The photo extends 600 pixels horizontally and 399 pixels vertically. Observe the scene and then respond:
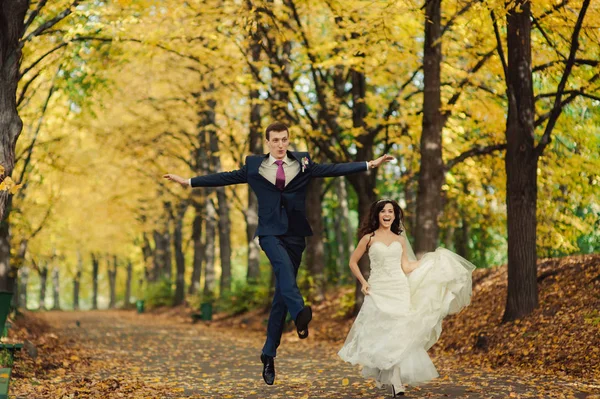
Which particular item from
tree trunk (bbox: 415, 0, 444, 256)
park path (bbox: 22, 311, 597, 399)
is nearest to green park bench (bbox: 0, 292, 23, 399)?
park path (bbox: 22, 311, 597, 399)

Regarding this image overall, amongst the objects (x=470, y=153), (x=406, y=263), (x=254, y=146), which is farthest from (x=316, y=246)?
(x=406, y=263)

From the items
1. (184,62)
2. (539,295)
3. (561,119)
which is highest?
(184,62)

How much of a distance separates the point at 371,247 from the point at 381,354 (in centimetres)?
120

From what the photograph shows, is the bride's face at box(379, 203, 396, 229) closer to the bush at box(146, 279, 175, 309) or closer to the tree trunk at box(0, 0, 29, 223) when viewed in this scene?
the tree trunk at box(0, 0, 29, 223)

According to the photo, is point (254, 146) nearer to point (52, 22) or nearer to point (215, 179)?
point (52, 22)

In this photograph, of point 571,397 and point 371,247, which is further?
point 371,247

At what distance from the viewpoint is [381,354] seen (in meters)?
7.85

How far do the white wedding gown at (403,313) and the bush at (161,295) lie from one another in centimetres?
3134

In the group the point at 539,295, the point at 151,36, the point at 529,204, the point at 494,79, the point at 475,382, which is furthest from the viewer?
the point at 494,79

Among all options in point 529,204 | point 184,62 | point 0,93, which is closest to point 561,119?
point 529,204

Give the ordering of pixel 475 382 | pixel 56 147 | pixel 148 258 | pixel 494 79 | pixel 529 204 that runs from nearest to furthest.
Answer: pixel 475 382, pixel 529 204, pixel 494 79, pixel 56 147, pixel 148 258

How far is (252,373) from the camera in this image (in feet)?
38.0

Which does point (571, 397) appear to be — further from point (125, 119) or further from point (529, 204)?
point (125, 119)

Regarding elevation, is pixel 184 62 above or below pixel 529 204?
above
